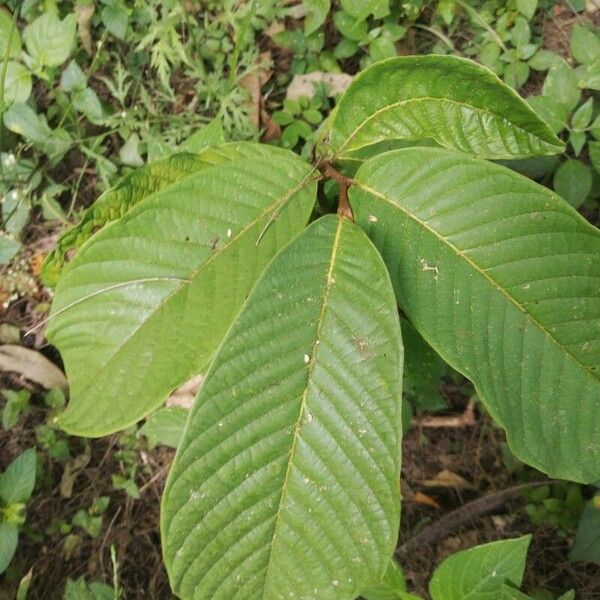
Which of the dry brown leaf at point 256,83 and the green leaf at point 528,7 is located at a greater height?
the green leaf at point 528,7

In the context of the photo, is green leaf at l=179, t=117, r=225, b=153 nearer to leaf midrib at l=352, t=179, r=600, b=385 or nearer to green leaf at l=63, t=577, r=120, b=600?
leaf midrib at l=352, t=179, r=600, b=385

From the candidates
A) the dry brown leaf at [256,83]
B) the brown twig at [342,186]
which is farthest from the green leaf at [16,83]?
the brown twig at [342,186]

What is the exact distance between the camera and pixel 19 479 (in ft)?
6.73

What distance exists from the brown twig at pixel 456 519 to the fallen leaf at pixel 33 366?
1371 millimetres

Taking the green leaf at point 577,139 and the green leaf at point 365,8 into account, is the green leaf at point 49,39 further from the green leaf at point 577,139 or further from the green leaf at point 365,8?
the green leaf at point 577,139

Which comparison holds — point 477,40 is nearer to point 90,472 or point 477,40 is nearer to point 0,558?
point 90,472

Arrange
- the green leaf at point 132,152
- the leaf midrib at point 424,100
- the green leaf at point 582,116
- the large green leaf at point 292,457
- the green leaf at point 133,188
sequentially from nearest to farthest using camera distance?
the large green leaf at point 292,457
the leaf midrib at point 424,100
the green leaf at point 133,188
the green leaf at point 582,116
the green leaf at point 132,152

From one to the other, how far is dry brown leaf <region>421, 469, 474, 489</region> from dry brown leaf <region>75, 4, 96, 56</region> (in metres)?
2.08

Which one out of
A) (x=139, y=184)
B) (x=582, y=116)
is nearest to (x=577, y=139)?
(x=582, y=116)

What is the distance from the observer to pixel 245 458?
105 centimetres

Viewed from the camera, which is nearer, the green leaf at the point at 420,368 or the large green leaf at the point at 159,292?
the large green leaf at the point at 159,292

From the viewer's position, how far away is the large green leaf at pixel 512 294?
1.11m

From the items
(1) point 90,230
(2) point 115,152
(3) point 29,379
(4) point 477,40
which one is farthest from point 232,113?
(3) point 29,379

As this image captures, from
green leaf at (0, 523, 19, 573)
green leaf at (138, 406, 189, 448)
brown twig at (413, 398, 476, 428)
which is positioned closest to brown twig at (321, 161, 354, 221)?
green leaf at (138, 406, 189, 448)
